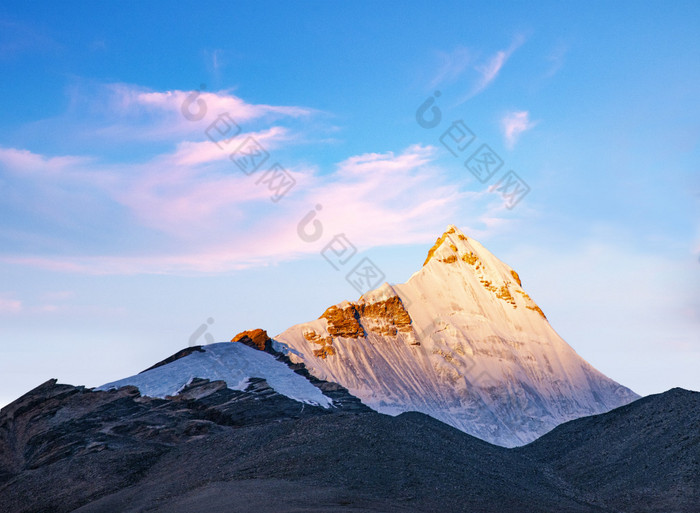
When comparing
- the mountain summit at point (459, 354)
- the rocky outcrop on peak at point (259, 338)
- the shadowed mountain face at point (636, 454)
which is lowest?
the shadowed mountain face at point (636, 454)

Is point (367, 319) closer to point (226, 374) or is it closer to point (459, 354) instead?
point (459, 354)

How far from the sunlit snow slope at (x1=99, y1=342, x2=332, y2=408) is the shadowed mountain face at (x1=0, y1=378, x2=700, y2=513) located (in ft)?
50.2

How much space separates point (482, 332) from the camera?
478ft

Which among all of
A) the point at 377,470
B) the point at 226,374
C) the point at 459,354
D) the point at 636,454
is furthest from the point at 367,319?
the point at 377,470

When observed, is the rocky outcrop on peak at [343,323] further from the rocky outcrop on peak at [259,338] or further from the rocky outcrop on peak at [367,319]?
the rocky outcrop on peak at [259,338]

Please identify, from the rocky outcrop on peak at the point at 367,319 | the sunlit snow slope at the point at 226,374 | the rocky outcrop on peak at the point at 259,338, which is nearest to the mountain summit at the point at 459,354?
the rocky outcrop on peak at the point at 367,319

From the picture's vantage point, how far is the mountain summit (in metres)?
123

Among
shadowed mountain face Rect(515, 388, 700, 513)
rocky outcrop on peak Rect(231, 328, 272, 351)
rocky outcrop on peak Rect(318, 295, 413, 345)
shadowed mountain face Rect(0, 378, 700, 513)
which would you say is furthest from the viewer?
rocky outcrop on peak Rect(318, 295, 413, 345)

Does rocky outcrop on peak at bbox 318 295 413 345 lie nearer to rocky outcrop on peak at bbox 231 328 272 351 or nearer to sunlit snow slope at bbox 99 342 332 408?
rocky outcrop on peak at bbox 231 328 272 351

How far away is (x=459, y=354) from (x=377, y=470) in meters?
108

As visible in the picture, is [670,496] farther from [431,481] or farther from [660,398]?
[660,398]

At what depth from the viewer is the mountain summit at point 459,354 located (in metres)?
123

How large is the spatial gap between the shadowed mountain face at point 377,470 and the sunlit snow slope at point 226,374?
15308 mm

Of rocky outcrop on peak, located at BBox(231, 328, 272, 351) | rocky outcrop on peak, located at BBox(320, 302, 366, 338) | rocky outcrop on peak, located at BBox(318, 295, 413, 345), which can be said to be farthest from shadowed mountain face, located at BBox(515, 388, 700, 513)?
rocky outcrop on peak, located at BBox(318, 295, 413, 345)
